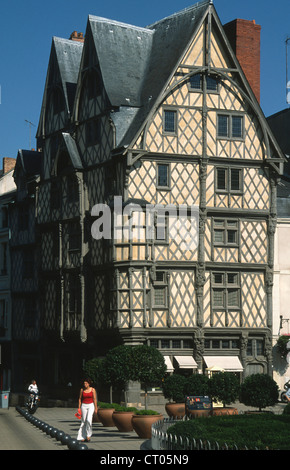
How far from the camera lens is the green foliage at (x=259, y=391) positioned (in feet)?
119

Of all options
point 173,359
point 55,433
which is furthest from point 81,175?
point 55,433

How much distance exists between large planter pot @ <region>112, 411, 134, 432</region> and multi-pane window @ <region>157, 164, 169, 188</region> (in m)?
18.3

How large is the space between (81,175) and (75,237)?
339 cm

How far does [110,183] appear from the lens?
5075cm

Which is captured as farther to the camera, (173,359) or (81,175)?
(81,175)

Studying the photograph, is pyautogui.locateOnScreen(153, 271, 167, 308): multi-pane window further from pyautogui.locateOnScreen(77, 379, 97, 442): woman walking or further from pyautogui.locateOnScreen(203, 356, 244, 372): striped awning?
pyautogui.locateOnScreen(77, 379, 97, 442): woman walking

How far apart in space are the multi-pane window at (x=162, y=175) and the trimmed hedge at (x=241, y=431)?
71.7ft

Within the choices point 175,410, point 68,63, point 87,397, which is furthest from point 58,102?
point 87,397

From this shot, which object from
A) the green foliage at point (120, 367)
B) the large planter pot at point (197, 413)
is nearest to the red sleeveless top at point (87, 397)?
the large planter pot at point (197, 413)

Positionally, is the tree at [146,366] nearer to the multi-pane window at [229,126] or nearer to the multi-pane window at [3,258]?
the multi-pane window at [229,126]

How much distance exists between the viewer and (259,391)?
1428 inches

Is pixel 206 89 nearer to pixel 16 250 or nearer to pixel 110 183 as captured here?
pixel 110 183

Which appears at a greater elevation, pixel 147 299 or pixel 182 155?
pixel 182 155

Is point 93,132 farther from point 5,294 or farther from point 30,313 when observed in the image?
point 5,294
